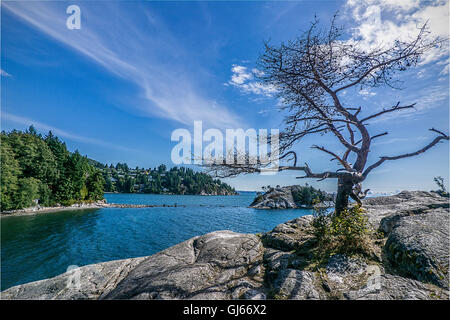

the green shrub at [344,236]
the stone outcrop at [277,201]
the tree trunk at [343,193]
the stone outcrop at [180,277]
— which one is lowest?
the stone outcrop at [277,201]

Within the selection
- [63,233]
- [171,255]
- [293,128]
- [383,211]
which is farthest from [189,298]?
[63,233]

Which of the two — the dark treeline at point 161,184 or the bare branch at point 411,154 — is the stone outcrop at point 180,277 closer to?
the bare branch at point 411,154

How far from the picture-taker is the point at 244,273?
5012mm

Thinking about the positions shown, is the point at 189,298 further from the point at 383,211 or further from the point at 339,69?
the point at 383,211

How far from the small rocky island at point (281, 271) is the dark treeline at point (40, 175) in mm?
51493

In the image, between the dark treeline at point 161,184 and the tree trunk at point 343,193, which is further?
the dark treeline at point 161,184

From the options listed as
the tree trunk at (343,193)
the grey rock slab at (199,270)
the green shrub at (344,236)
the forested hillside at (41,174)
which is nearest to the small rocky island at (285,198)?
the forested hillside at (41,174)

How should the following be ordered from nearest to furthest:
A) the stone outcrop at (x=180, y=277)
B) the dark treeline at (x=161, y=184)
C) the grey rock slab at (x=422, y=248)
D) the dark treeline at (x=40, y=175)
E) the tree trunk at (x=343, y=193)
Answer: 1. the grey rock slab at (x=422, y=248)
2. the stone outcrop at (x=180, y=277)
3. the tree trunk at (x=343, y=193)
4. the dark treeline at (x=40, y=175)
5. the dark treeline at (x=161, y=184)

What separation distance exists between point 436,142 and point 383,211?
13.9ft

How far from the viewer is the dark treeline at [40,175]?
40.4m

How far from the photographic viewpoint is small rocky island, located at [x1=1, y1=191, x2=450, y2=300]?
12.4ft

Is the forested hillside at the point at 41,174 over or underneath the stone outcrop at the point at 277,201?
over
